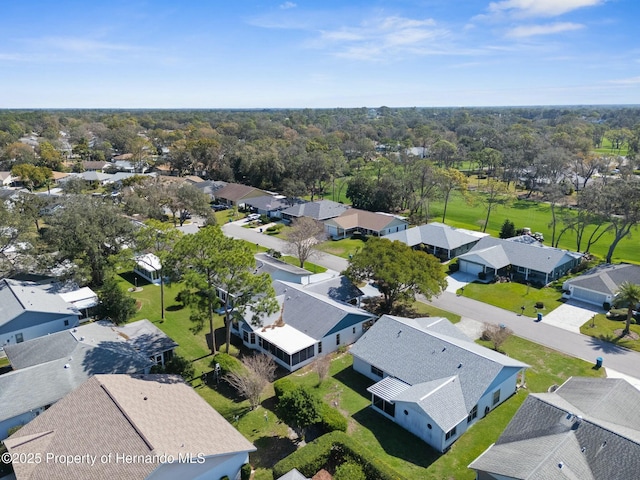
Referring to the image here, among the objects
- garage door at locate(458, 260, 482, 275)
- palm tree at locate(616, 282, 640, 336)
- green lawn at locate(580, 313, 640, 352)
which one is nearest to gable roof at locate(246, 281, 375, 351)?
green lawn at locate(580, 313, 640, 352)

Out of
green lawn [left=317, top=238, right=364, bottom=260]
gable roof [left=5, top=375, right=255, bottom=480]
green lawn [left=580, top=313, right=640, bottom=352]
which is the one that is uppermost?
gable roof [left=5, top=375, right=255, bottom=480]

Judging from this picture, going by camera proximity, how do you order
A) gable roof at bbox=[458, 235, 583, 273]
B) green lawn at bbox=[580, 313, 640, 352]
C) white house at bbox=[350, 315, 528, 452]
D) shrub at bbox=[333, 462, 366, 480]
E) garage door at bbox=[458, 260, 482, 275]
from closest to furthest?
1. shrub at bbox=[333, 462, 366, 480]
2. white house at bbox=[350, 315, 528, 452]
3. green lawn at bbox=[580, 313, 640, 352]
4. gable roof at bbox=[458, 235, 583, 273]
5. garage door at bbox=[458, 260, 482, 275]

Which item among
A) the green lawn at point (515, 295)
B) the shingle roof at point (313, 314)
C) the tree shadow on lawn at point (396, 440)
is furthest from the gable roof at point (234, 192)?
the tree shadow on lawn at point (396, 440)

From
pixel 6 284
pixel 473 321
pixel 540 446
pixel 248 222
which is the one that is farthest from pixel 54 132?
pixel 540 446

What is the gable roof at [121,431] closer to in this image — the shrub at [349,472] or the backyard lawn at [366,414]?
the backyard lawn at [366,414]

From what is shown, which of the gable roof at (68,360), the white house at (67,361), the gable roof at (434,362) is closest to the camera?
the white house at (67,361)

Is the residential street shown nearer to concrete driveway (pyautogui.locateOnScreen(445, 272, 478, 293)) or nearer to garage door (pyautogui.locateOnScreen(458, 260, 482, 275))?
concrete driveway (pyautogui.locateOnScreen(445, 272, 478, 293))
